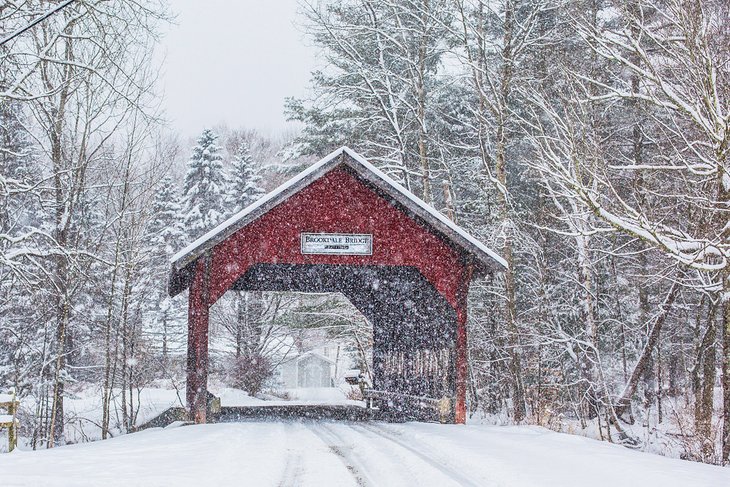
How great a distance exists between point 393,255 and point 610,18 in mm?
10284

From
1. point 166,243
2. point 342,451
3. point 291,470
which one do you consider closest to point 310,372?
point 166,243

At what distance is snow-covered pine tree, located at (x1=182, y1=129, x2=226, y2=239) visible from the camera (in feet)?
123

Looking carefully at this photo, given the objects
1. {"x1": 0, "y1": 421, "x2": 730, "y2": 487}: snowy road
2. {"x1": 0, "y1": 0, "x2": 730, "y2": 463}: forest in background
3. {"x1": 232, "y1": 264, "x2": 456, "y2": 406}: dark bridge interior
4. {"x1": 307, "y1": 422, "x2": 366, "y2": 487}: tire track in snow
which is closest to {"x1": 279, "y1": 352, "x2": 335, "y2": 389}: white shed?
{"x1": 0, "y1": 0, "x2": 730, "y2": 463}: forest in background

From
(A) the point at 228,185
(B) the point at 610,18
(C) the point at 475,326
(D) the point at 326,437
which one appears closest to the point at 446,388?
(D) the point at 326,437

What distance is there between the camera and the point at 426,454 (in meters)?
8.20

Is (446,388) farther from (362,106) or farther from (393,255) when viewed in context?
(362,106)

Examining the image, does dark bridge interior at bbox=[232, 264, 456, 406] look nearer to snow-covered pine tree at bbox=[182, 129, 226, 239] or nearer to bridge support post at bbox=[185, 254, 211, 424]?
bridge support post at bbox=[185, 254, 211, 424]

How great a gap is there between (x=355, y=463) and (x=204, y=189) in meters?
32.6

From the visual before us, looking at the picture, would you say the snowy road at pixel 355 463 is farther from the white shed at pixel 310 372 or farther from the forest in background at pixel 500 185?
the white shed at pixel 310 372

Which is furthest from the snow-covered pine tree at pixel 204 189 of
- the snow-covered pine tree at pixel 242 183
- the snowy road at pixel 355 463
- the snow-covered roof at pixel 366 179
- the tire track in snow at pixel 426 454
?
the snowy road at pixel 355 463

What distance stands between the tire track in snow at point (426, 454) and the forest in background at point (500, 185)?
3131 mm

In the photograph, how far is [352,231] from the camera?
13172mm

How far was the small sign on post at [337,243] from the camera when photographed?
42.8ft

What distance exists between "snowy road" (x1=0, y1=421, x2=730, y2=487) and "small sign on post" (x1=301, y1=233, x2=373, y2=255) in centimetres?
392
